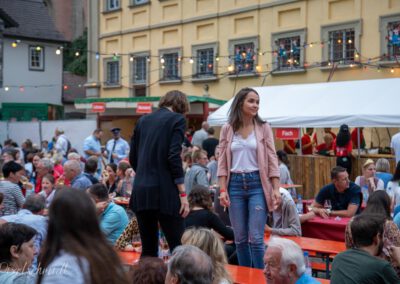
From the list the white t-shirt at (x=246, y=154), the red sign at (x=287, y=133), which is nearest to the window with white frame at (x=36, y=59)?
the red sign at (x=287, y=133)

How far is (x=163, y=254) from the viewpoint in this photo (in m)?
5.94

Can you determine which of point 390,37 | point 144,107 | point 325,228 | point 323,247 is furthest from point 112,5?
point 323,247

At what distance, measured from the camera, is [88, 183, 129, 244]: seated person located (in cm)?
728

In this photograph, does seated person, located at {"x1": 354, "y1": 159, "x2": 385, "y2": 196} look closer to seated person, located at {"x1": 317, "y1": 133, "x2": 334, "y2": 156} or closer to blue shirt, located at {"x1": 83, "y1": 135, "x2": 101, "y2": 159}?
seated person, located at {"x1": 317, "y1": 133, "x2": 334, "y2": 156}

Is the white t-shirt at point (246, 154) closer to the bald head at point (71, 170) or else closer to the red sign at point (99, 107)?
the bald head at point (71, 170)

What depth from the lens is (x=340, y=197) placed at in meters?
9.10

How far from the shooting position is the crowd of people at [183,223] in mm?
2840

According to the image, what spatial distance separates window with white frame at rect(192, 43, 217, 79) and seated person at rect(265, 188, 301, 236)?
1784cm

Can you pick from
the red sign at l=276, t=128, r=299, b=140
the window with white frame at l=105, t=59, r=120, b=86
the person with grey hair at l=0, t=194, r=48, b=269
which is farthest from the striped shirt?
the window with white frame at l=105, t=59, r=120, b=86

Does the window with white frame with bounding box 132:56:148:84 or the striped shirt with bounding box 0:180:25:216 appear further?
the window with white frame with bounding box 132:56:148:84

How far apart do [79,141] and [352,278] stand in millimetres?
23022

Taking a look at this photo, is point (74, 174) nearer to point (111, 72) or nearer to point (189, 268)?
point (189, 268)

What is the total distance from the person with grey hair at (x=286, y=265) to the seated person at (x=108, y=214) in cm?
323

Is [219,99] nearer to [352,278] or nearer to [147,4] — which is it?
[147,4]
